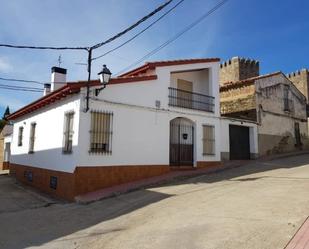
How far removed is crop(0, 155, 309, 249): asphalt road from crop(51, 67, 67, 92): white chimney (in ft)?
20.4

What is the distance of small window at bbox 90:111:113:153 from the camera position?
436 inches

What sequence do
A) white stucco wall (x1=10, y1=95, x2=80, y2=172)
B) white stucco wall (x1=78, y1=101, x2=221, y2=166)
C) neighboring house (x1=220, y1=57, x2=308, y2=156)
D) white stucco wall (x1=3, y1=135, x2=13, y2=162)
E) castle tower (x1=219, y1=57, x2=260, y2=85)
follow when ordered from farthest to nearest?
castle tower (x1=219, y1=57, x2=260, y2=85)
white stucco wall (x1=3, y1=135, x2=13, y2=162)
neighboring house (x1=220, y1=57, x2=308, y2=156)
white stucco wall (x1=10, y1=95, x2=80, y2=172)
white stucco wall (x1=78, y1=101, x2=221, y2=166)

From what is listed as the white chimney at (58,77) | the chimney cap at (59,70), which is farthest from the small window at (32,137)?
the chimney cap at (59,70)

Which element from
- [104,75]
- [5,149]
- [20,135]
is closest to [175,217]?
[104,75]

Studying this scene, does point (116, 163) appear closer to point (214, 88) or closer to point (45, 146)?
point (45, 146)

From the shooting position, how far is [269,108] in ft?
64.7

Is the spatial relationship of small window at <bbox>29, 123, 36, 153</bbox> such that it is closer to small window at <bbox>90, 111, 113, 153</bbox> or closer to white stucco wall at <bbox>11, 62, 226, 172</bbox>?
white stucco wall at <bbox>11, 62, 226, 172</bbox>

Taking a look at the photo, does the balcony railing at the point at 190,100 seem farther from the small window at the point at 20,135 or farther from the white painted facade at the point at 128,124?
the small window at the point at 20,135

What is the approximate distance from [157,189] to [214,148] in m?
5.35

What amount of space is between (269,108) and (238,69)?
8.22 m

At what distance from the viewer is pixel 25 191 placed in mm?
13141

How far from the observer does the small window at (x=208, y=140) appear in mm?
15175

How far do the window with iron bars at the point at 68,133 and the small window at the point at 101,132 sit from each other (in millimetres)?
920

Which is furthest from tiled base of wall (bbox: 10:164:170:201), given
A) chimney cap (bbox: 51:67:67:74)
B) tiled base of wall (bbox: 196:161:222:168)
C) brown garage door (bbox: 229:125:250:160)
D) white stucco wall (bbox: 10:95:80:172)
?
brown garage door (bbox: 229:125:250:160)
